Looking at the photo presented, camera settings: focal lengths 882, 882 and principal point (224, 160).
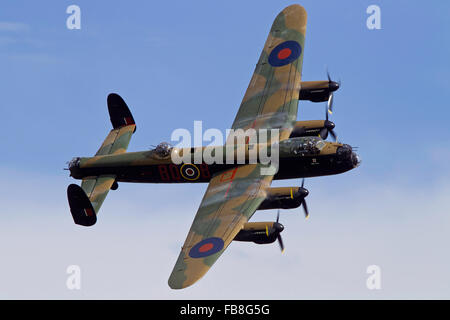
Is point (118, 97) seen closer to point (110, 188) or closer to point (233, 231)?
point (110, 188)

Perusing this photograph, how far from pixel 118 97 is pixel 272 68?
927cm

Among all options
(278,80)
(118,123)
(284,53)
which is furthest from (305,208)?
(118,123)

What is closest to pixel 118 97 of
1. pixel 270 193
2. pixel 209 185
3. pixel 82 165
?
pixel 82 165

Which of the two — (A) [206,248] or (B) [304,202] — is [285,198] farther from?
(A) [206,248]

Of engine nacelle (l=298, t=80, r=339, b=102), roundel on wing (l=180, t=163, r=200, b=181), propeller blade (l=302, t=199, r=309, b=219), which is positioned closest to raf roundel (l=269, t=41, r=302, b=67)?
engine nacelle (l=298, t=80, r=339, b=102)

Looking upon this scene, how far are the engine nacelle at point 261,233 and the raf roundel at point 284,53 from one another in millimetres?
12679

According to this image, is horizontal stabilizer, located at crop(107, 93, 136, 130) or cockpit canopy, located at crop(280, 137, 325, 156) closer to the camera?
cockpit canopy, located at crop(280, 137, 325, 156)

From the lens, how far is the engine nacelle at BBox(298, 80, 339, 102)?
5047 centimetres

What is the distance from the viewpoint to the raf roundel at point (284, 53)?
5241 centimetres

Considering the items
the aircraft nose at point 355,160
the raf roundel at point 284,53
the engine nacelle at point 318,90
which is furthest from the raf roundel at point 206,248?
the raf roundel at point 284,53

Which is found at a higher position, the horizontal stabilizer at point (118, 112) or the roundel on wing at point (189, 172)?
the horizontal stabilizer at point (118, 112)

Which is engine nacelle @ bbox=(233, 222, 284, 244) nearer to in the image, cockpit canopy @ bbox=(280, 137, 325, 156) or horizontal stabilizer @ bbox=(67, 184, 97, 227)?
cockpit canopy @ bbox=(280, 137, 325, 156)

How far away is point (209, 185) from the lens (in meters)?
47.0

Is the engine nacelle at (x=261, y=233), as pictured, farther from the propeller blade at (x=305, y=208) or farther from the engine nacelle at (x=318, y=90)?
the engine nacelle at (x=318, y=90)
